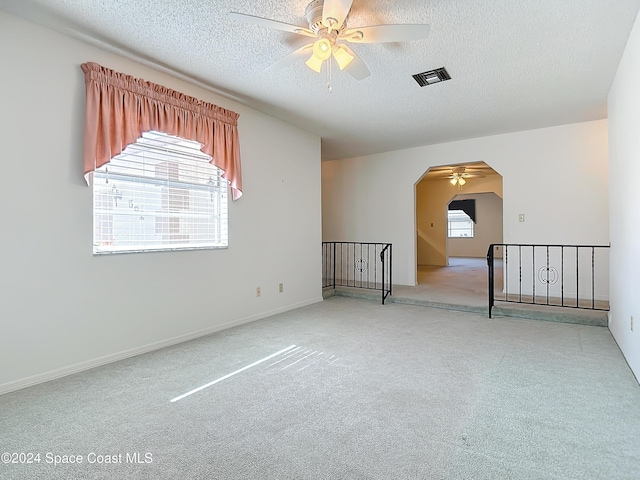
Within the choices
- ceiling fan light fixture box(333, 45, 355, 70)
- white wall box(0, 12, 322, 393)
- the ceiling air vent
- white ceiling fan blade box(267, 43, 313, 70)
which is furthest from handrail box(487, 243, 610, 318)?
white wall box(0, 12, 322, 393)

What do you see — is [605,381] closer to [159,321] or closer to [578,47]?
[578,47]

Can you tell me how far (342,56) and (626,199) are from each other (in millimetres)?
2592

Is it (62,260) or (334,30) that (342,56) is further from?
(62,260)

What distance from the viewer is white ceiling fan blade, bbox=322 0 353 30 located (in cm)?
207

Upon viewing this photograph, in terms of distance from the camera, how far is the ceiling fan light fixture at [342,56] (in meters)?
2.54

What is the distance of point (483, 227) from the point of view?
42.0ft

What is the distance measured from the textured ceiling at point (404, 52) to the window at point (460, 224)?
8.94 metres

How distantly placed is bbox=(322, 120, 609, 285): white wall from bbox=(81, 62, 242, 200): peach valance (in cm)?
353

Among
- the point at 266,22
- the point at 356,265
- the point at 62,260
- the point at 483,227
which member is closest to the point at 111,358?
the point at 62,260

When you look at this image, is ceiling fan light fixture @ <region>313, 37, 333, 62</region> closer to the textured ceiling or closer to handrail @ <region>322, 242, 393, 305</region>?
the textured ceiling

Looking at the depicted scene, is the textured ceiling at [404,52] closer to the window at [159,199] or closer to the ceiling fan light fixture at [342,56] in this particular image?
the ceiling fan light fixture at [342,56]

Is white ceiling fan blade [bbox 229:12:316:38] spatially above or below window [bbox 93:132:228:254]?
above

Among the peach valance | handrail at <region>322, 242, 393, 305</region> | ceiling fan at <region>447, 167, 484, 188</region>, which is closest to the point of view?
the peach valance

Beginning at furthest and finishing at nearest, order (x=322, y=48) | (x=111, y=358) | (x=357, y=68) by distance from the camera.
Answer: (x=111, y=358), (x=357, y=68), (x=322, y=48)
